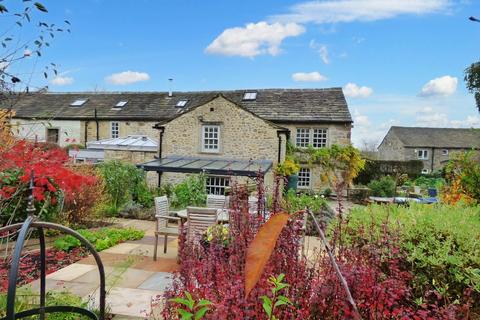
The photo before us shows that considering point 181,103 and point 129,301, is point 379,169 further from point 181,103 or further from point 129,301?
point 129,301

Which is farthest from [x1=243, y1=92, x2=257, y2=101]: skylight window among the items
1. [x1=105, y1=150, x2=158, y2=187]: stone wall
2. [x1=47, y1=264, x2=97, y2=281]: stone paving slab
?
[x1=47, y1=264, x2=97, y2=281]: stone paving slab

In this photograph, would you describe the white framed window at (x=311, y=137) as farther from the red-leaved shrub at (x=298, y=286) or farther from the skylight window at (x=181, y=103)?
the red-leaved shrub at (x=298, y=286)

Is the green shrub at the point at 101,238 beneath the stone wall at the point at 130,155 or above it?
beneath

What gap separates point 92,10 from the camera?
17.4ft

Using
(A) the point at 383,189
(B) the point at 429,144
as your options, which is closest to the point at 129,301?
(A) the point at 383,189

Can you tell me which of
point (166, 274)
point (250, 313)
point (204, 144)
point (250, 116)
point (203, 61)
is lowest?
point (166, 274)

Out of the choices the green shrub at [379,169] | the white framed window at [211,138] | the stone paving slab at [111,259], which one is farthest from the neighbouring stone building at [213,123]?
the green shrub at [379,169]

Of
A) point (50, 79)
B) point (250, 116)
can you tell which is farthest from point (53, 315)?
point (250, 116)

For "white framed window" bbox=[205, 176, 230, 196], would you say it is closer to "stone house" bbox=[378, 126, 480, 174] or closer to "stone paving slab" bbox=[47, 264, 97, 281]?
"stone paving slab" bbox=[47, 264, 97, 281]

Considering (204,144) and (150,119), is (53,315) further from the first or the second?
(150,119)

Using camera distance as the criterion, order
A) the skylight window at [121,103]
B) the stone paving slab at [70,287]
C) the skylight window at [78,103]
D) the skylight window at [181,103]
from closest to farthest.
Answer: the stone paving slab at [70,287]
the skylight window at [181,103]
the skylight window at [121,103]
the skylight window at [78,103]

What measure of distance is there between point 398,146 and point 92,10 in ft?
135

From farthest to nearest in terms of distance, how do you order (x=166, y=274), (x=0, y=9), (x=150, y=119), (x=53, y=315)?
1. (x=150, y=119)
2. (x=166, y=274)
3. (x=53, y=315)
4. (x=0, y=9)

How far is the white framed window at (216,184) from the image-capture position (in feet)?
49.0
